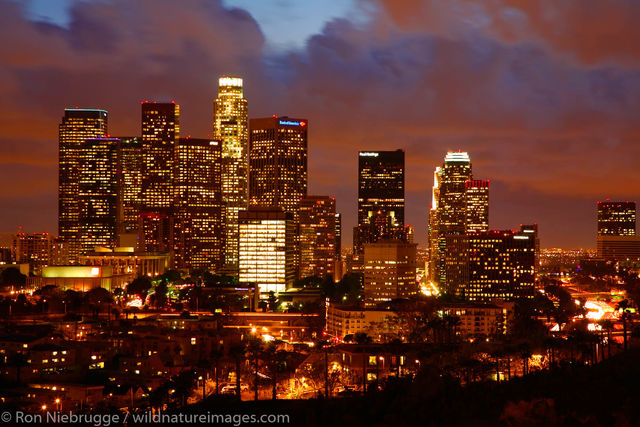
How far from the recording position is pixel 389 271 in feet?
563

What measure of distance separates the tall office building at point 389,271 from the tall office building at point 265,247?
85.6 ft

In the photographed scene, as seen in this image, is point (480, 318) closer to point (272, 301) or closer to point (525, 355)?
point (272, 301)

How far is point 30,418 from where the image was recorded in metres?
62.9

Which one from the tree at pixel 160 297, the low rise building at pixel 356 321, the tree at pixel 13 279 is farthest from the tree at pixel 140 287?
the low rise building at pixel 356 321

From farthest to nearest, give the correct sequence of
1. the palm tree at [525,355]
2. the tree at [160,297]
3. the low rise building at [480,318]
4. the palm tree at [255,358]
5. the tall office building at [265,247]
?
the tall office building at [265,247]
the tree at [160,297]
the low rise building at [480,318]
the palm tree at [525,355]
the palm tree at [255,358]

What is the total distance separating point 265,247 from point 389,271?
32.7 meters

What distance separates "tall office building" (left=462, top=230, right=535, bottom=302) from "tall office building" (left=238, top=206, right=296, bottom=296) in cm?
3737

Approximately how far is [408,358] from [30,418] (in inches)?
1454

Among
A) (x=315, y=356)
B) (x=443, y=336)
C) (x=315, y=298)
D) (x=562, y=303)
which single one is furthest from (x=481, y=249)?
(x=315, y=356)

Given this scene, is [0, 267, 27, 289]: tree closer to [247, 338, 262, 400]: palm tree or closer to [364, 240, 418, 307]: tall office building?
[364, 240, 418, 307]: tall office building

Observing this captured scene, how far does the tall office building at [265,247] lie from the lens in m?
192

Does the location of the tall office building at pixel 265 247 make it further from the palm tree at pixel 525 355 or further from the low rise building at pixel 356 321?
the palm tree at pixel 525 355

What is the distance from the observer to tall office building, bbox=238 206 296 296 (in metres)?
192

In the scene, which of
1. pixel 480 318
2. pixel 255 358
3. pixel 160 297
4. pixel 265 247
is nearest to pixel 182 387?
pixel 255 358
